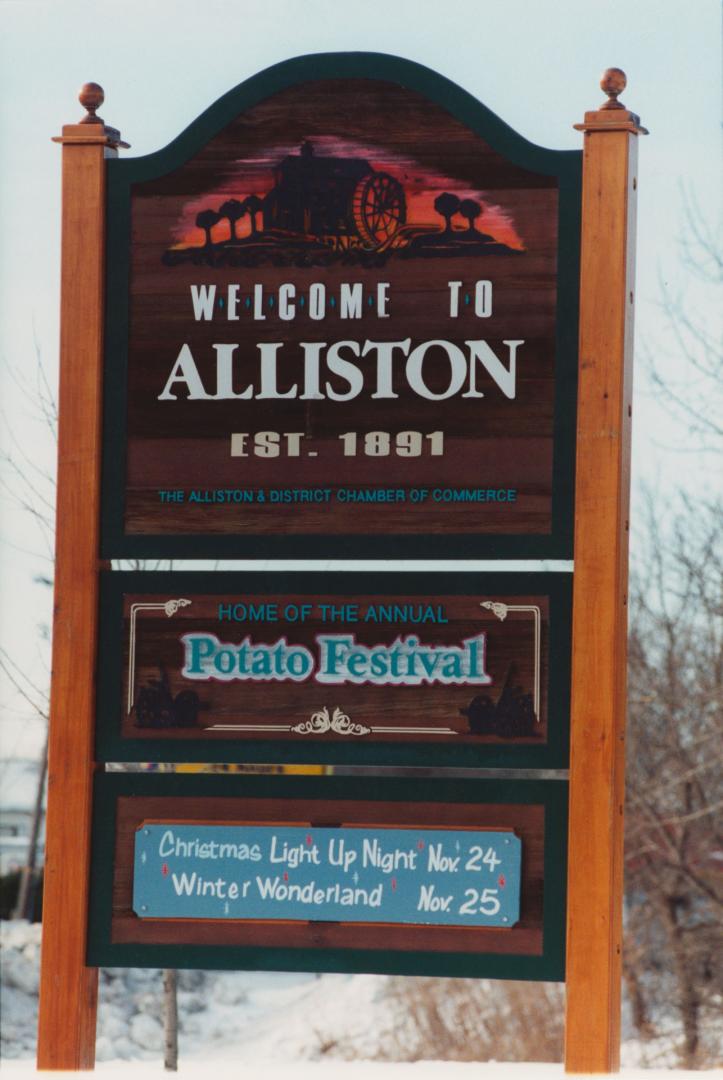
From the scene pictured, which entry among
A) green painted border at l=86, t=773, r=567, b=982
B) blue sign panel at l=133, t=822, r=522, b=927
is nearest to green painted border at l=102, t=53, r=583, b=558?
green painted border at l=86, t=773, r=567, b=982

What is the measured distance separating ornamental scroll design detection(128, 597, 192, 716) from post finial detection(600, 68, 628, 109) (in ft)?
6.43

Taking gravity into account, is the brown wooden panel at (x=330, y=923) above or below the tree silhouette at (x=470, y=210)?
below

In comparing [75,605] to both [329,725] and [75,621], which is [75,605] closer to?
[75,621]

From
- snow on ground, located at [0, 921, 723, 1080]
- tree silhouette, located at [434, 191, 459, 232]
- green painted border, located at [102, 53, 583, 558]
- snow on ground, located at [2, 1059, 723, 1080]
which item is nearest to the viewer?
green painted border, located at [102, 53, 583, 558]

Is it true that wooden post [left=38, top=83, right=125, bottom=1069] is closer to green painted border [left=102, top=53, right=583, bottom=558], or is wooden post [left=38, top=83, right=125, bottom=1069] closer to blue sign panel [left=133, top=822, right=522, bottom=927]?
green painted border [left=102, top=53, right=583, bottom=558]

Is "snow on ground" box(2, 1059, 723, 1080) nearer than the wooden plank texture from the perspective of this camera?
No

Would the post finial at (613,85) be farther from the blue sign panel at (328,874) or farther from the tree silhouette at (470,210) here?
the blue sign panel at (328,874)

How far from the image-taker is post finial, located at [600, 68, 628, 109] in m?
4.47

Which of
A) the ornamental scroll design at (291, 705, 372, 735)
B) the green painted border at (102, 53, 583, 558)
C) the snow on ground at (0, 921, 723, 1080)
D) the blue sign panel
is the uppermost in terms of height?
the green painted border at (102, 53, 583, 558)

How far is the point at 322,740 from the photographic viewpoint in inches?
175

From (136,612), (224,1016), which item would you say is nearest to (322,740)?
(136,612)

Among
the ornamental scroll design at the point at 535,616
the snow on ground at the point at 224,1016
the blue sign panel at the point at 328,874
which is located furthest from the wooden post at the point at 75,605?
the snow on ground at the point at 224,1016

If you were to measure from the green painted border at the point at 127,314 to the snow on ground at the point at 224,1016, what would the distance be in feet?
27.7

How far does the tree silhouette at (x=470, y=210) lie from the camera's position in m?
4.51
